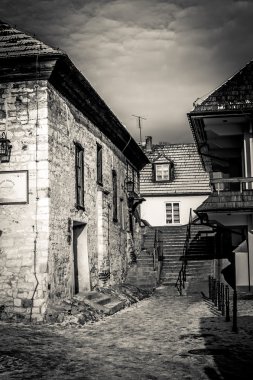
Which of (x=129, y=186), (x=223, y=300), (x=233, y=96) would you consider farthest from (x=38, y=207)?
(x=129, y=186)

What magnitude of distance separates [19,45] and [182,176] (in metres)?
23.6

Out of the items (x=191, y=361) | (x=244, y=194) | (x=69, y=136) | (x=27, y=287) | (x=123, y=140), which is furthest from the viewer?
(x=123, y=140)

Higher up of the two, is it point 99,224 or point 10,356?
point 99,224

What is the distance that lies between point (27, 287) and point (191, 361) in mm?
4993

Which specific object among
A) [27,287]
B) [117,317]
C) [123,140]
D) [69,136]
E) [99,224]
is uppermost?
[123,140]

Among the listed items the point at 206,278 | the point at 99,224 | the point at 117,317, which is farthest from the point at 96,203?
the point at 206,278

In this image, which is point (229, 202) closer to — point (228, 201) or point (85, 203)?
point (228, 201)

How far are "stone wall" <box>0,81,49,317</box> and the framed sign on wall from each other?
0.31ft

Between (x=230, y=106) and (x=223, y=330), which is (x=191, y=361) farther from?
(x=230, y=106)

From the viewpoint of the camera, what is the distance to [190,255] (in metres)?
22.6

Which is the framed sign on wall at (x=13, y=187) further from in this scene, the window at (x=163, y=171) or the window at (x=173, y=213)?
the window at (x=163, y=171)

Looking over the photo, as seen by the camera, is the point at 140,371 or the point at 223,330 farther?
the point at 223,330

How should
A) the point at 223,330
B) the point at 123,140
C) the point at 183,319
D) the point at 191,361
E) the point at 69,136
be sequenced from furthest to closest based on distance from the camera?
the point at 123,140 < the point at 69,136 < the point at 183,319 < the point at 223,330 < the point at 191,361

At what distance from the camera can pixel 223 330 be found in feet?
31.6
